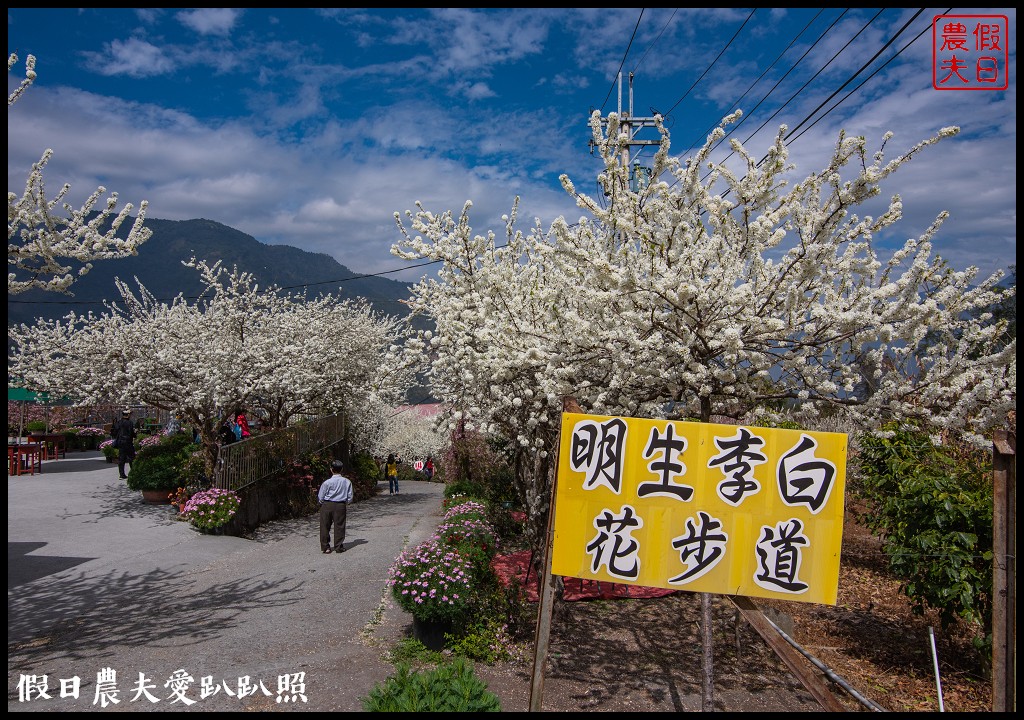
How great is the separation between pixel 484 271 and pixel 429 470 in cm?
1984

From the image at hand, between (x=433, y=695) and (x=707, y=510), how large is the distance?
1920 mm

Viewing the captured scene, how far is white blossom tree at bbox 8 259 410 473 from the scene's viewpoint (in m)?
12.0

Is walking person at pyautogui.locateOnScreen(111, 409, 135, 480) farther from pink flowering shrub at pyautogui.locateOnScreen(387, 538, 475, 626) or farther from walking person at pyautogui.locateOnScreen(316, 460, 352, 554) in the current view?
pink flowering shrub at pyautogui.locateOnScreen(387, 538, 475, 626)

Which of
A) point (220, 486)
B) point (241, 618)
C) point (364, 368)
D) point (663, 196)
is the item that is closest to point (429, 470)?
point (364, 368)

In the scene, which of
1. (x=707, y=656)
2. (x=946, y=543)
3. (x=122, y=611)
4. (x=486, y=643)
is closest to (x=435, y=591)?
(x=486, y=643)

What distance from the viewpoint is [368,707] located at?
380 cm

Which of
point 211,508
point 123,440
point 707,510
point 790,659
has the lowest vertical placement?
point 211,508

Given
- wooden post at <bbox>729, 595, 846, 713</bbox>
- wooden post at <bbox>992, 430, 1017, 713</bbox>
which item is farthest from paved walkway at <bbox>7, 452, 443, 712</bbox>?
wooden post at <bbox>992, 430, 1017, 713</bbox>

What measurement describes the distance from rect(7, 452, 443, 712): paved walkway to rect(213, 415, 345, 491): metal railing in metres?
1.05

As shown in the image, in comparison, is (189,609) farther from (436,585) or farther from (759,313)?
(759,313)

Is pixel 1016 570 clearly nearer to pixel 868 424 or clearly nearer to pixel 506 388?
pixel 868 424

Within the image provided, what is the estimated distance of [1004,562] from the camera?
11.6ft

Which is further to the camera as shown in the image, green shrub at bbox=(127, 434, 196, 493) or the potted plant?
green shrub at bbox=(127, 434, 196, 493)

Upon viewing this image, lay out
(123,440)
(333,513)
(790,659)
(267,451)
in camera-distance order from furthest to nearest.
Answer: (123,440) → (267,451) → (333,513) → (790,659)
